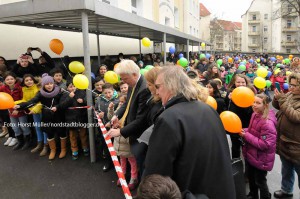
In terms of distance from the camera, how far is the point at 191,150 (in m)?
1.54

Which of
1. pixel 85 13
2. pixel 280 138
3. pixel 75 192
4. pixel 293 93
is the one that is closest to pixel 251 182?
pixel 280 138

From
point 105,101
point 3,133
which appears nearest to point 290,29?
point 105,101

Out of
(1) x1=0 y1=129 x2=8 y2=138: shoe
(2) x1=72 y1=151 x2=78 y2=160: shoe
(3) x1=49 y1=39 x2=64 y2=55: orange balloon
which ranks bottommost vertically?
(2) x1=72 y1=151 x2=78 y2=160: shoe

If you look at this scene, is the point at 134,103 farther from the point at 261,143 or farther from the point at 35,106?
the point at 35,106

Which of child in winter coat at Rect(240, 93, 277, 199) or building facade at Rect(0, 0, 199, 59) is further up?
building facade at Rect(0, 0, 199, 59)

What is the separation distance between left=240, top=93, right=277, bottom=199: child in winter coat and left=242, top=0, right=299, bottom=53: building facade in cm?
5424

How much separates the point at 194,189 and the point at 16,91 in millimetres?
4648

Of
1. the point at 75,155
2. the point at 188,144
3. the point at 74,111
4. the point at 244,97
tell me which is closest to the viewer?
the point at 188,144

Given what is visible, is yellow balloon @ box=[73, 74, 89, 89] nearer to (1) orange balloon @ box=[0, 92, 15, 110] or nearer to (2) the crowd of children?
(2) the crowd of children

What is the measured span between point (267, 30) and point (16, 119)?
6319 centimetres

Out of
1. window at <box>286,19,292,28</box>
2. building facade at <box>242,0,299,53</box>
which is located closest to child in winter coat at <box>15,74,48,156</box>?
building facade at <box>242,0,299,53</box>

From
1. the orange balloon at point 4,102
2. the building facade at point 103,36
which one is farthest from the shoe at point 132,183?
the building facade at point 103,36

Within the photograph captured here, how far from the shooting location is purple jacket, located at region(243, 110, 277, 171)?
285 cm

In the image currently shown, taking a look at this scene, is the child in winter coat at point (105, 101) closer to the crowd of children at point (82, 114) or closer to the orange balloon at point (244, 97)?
the crowd of children at point (82, 114)
